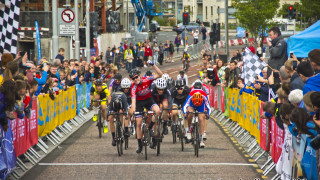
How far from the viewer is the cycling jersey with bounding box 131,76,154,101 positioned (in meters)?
14.5

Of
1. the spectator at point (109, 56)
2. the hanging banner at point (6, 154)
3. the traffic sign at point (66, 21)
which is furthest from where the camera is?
the spectator at point (109, 56)

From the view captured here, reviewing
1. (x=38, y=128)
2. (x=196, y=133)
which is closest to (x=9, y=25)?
(x=38, y=128)

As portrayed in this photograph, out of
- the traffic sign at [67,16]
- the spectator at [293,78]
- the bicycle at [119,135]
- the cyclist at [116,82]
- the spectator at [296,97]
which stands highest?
the traffic sign at [67,16]

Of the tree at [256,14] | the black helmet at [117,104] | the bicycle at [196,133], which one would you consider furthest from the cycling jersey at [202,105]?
the tree at [256,14]

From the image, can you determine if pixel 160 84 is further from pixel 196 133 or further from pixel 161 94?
pixel 196 133

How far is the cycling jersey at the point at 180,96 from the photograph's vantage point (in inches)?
632

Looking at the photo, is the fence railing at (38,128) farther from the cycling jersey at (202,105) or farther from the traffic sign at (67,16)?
the cycling jersey at (202,105)

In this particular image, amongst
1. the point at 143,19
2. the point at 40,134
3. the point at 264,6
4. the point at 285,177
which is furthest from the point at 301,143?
the point at 143,19

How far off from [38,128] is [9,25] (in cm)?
325

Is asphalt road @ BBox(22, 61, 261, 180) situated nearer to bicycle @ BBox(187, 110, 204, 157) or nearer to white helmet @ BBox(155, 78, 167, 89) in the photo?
bicycle @ BBox(187, 110, 204, 157)

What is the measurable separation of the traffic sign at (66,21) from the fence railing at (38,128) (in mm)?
2989

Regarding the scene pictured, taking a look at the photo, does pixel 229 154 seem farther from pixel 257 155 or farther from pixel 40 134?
pixel 40 134

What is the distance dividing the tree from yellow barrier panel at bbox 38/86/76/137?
35.6 meters

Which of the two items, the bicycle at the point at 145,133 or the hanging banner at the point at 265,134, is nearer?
the hanging banner at the point at 265,134
